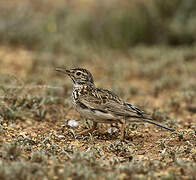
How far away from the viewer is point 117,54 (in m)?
10.9

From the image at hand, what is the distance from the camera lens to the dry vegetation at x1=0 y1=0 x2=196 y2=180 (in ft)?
13.3

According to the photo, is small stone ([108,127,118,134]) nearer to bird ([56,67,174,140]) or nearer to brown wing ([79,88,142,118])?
bird ([56,67,174,140])

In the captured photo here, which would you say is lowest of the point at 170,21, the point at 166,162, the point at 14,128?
the point at 14,128

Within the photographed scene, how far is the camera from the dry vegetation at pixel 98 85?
13.3 feet

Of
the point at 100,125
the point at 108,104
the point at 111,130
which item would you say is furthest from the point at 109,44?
the point at 108,104

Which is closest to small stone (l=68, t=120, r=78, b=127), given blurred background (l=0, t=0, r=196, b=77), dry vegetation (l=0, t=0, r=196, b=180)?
dry vegetation (l=0, t=0, r=196, b=180)

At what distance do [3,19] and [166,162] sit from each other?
705cm

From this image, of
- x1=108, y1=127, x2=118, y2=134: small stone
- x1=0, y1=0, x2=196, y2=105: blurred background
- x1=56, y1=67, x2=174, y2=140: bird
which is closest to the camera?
x1=56, y1=67, x2=174, y2=140: bird

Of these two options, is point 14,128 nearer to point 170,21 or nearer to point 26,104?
point 26,104

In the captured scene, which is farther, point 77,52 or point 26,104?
point 77,52

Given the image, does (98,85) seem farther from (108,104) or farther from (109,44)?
(108,104)

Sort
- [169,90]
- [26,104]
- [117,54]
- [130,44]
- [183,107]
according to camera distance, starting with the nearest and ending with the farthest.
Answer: [26,104] → [183,107] → [169,90] → [117,54] → [130,44]

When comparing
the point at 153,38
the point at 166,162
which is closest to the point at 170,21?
the point at 153,38

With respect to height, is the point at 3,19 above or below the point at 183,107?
above
